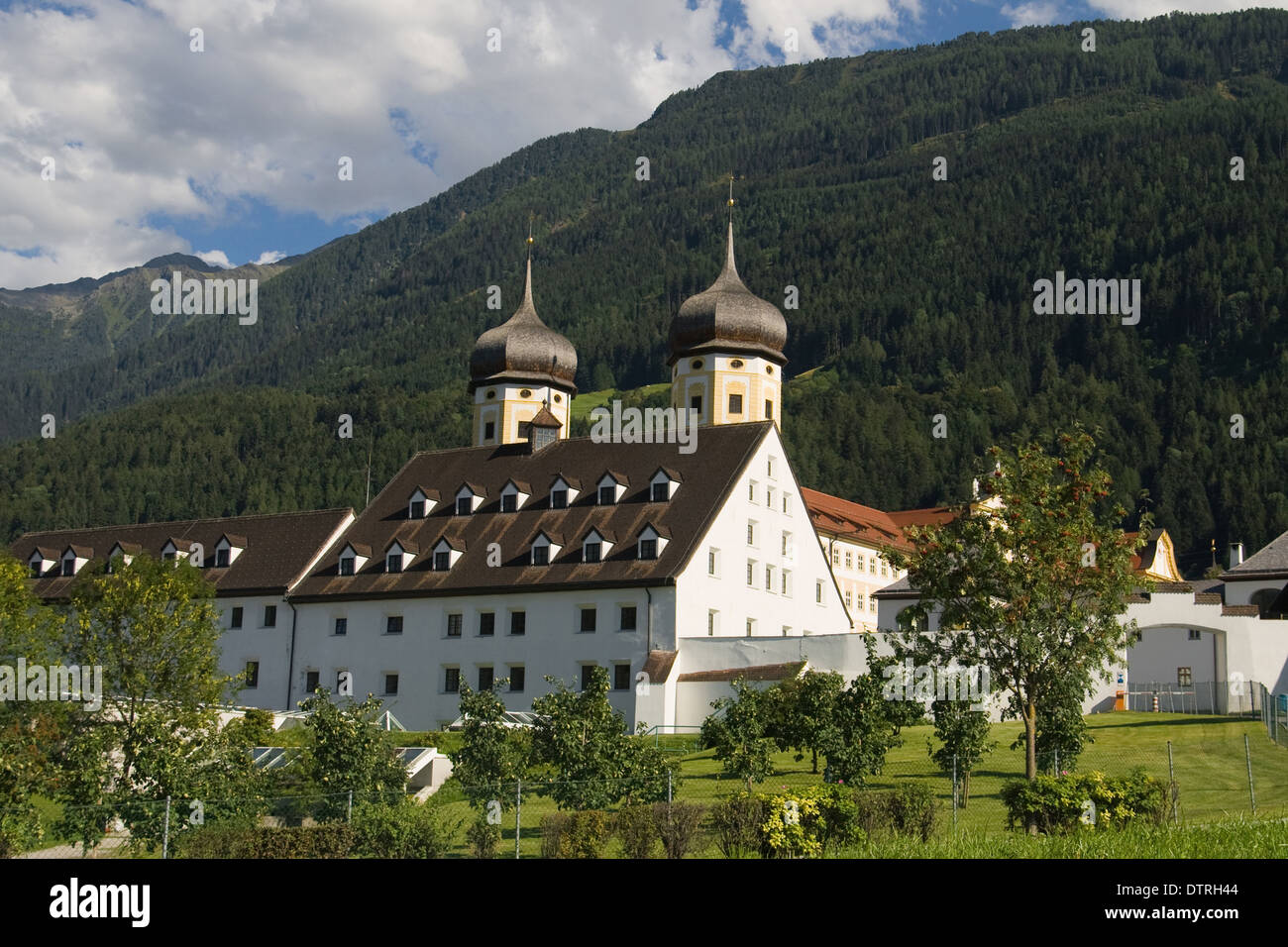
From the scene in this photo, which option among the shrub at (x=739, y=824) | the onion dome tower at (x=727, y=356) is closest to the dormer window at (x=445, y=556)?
the onion dome tower at (x=727, y=356)

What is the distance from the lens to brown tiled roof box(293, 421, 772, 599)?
60.2m

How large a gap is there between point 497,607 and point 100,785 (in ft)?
91.7

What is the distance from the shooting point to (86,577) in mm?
55688

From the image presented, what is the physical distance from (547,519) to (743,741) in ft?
94.0

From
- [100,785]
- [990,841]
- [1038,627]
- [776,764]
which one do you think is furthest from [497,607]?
[990,841]

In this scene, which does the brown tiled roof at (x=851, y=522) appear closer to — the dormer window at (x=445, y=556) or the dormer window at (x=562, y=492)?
the dormer window at (x=562, y=492)

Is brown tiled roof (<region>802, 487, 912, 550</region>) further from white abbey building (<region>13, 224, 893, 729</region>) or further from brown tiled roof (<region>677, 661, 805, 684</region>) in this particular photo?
brown tiled roof (<region>677, 661, 805, 684</region>)

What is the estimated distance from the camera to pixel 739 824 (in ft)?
76.9

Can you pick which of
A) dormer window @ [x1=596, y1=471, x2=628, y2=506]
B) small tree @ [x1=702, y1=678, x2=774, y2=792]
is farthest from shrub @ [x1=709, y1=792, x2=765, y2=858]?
dormer window @ [x1=596, y1=471, x2=628, y2=506]

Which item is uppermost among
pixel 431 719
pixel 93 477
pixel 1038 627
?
pixel 93 477

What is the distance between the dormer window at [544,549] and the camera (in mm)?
61688

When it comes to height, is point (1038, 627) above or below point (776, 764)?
above

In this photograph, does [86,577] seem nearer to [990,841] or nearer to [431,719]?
[431,719]

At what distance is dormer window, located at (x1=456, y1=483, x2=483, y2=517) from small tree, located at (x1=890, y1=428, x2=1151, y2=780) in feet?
114
